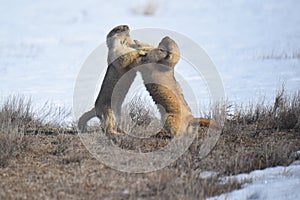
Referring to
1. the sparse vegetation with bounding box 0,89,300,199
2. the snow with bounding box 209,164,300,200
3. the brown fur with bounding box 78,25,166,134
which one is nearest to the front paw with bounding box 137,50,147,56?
the brown fur with bounding box 78,25,166,134

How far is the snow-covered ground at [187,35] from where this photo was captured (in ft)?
36.3

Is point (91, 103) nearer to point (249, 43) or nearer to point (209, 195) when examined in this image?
point (209, 195)

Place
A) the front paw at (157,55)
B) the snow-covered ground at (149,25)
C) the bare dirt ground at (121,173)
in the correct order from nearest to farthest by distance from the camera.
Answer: the bare dirt ground at (121,173), the front paw at (157,55), the snow-covered ground at (149,25)

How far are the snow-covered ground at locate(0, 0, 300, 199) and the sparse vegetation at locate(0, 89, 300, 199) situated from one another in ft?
0.99

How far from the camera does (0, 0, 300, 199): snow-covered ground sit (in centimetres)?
1105

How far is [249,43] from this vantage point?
61.2 ft

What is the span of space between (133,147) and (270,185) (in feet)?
6.24

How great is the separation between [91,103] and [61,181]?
3.98 meters

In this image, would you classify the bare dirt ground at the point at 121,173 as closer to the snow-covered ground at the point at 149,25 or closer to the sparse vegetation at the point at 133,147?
the sparse vegetation at the point at 133,147

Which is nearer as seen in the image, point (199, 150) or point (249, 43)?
point (199, 150)

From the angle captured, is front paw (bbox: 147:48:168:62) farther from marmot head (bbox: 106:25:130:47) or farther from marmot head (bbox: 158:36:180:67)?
marmot head (bbox: 106:25:130:47)

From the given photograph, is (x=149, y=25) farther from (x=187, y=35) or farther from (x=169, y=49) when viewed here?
(x=169, y=49)

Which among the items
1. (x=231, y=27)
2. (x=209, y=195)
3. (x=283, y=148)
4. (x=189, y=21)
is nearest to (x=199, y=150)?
(x=283, y=148)

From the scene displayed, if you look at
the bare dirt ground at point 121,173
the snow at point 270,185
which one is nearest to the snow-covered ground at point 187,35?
the snow at point 270,185
